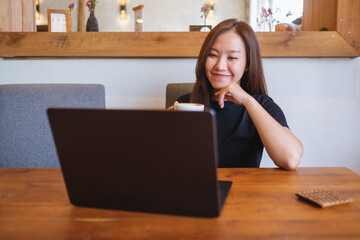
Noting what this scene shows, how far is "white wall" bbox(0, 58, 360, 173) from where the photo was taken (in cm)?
172

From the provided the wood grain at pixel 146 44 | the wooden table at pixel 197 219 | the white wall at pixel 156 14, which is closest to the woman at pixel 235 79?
the wood grain at pixel 146 44

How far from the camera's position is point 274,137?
1015mm

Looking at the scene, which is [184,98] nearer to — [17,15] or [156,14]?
[17,15]

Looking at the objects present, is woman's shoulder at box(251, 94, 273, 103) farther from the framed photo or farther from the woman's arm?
the framed photo

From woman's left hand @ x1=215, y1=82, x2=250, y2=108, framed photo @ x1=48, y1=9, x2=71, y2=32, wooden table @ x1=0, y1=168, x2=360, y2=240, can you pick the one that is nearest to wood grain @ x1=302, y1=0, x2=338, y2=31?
→ woman's left hand @ x1=215, y1=82, x2=250, y2=108

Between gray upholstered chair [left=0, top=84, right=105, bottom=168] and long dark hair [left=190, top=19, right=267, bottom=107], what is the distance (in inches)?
15.6

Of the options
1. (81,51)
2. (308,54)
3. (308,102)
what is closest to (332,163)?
(308,102)

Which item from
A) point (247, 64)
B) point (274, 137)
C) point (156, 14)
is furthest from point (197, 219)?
point (156, 14)

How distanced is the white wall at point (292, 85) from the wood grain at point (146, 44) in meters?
0.07

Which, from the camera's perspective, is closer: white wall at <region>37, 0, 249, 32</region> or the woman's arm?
the woman's arm

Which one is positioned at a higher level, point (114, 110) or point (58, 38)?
point (58, 38)

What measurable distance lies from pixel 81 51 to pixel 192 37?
1.84 feet

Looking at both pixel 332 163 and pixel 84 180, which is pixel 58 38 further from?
pixel 332 163

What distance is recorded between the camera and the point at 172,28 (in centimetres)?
717
